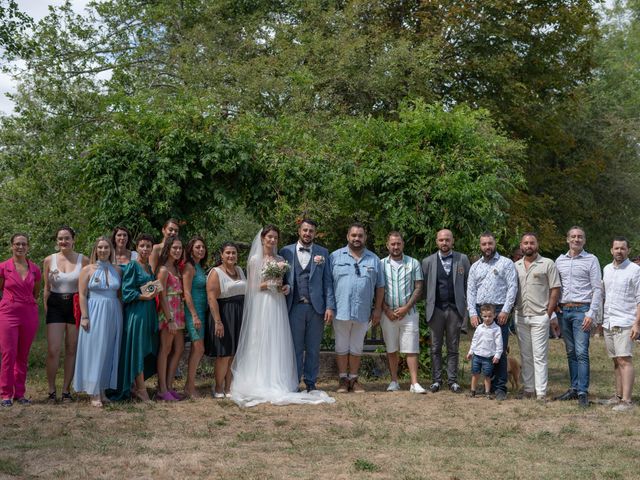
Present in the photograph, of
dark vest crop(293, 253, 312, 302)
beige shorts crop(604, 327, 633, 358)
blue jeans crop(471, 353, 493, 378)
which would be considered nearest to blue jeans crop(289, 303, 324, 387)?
dark vest crop(293, 253, 312, 302)

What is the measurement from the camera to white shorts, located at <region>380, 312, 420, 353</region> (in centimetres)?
1043

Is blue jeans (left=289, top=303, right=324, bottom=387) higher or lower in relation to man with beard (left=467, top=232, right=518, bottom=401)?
lower

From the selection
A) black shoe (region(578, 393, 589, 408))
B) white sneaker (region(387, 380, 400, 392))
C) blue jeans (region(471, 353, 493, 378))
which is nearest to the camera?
black shoe (region(578, 393, 589, 408))

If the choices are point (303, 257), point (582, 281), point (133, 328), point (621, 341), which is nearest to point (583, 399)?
point (621, 341)

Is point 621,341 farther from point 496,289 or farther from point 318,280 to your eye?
point 318,280

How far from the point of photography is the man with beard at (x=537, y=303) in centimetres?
970

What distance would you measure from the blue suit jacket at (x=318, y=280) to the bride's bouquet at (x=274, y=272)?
0.21 meters

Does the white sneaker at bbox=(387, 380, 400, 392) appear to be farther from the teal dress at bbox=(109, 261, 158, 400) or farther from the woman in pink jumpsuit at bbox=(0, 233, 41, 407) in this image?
the woman in pink jumpsuit at bbox=(0, 233, 41, 407)

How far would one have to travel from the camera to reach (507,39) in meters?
21.5

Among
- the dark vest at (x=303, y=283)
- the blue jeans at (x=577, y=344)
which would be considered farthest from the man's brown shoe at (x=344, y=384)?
the blue jeans at (x=577, y=344)

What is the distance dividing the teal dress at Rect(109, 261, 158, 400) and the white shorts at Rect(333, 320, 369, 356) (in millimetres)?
2262

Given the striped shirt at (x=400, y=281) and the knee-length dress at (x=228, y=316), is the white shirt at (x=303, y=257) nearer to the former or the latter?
the knee-length dress at (x=228, y=316)

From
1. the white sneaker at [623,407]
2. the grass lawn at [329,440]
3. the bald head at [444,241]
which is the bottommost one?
the grass lawn at [329,440]

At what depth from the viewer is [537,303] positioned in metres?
9.75
